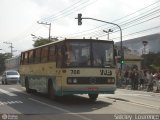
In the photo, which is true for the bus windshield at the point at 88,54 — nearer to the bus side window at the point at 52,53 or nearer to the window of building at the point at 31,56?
the bus side window at the point at 52,53

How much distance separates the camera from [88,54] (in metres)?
19.9

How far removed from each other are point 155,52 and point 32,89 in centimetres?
6780

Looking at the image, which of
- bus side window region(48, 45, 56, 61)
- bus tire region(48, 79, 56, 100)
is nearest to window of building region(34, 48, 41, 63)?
bus side window region(48, 45, 56, 61)

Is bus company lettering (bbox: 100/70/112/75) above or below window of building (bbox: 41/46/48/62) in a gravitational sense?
below

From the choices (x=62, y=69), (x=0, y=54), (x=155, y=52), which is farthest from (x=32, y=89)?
(x=0, y=54)

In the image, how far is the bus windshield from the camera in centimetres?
1975

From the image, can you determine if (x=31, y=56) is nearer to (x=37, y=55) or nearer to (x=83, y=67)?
(x=37, y=55)

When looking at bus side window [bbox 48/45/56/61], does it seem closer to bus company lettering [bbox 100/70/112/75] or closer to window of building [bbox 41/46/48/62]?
window of building [bbox 41/46/48/62]

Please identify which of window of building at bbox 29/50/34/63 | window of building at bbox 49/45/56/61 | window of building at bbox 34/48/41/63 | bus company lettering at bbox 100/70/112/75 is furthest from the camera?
window of building at bbox 29/50/34/63

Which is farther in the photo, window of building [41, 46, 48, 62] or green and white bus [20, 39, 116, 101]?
window of building [41, 46, 48, 62]

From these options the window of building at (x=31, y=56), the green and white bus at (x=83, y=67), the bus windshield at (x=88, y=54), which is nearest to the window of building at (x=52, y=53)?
the green and white bus at (x=83, y=67)

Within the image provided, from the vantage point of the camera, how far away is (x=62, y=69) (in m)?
19.8

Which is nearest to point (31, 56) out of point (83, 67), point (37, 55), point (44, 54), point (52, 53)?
point (37, 55)

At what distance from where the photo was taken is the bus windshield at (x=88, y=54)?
1975cm
